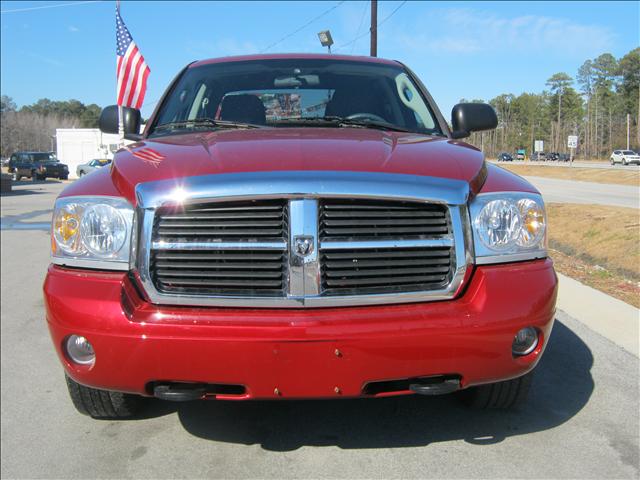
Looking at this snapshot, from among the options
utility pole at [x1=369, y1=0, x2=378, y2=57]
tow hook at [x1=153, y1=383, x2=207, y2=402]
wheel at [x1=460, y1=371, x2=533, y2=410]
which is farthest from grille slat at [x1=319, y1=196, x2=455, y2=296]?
utility pole at [x1=369, y1=0, x2=378, y2=57]

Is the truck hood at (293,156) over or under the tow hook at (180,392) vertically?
over

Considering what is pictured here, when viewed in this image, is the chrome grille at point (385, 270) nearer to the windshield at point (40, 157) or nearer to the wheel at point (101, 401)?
the wheel at point (101, 401)

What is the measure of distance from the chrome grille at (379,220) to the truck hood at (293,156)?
133mm

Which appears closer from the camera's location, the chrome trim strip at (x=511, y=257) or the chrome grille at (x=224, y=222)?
the chrome grille at (x=224, y=222)

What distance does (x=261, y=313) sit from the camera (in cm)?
217

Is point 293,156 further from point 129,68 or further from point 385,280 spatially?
point 129,68

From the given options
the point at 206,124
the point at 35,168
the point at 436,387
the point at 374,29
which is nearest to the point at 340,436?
the point at 436,387

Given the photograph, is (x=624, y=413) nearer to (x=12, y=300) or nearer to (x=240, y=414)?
(x=240, y=414)

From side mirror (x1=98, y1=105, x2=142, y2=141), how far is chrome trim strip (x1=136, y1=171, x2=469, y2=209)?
4.76 feet

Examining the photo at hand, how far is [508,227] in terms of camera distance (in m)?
2.38

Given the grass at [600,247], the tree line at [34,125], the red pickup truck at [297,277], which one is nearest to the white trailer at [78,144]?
the tree line at [34,125]

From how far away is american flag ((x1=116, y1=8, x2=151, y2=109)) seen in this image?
39.3ft

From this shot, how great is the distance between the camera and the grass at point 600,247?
5996mm

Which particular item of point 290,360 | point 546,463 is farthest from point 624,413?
point 290,360
